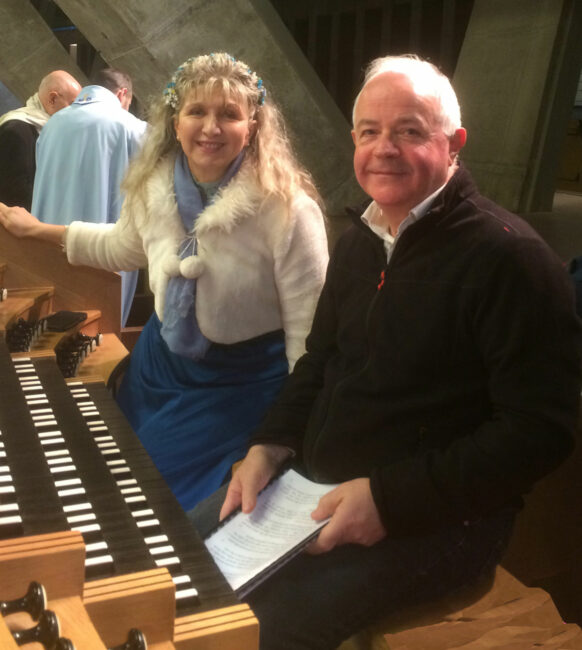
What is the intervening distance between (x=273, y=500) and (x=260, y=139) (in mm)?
1231

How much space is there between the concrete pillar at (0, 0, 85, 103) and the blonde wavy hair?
25.7ft

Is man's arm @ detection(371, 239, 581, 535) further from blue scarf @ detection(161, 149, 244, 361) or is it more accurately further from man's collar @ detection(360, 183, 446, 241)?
blue scarf @ detection(161, 149, 244, 361)

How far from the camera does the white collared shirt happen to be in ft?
6.02

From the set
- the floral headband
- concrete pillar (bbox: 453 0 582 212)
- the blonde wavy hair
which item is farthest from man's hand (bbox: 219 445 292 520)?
concrete pillar (bbox: 453 0 582 212)

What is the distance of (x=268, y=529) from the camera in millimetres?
1888

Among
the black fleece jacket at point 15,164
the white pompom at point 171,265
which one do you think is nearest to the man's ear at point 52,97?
the black fleece jacket at point 15,164

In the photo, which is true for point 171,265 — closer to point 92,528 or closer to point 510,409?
point 92,528

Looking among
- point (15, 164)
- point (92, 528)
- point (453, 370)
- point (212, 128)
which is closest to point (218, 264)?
point (212, 128)

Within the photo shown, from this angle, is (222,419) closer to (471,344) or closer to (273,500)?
(273,500)

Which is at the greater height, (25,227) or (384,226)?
(384,226)

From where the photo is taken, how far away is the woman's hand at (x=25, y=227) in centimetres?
304

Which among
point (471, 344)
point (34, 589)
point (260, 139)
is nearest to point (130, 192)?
point (260, 139)

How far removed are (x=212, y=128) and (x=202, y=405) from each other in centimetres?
89

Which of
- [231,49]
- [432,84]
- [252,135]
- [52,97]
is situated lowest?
[52,97]
